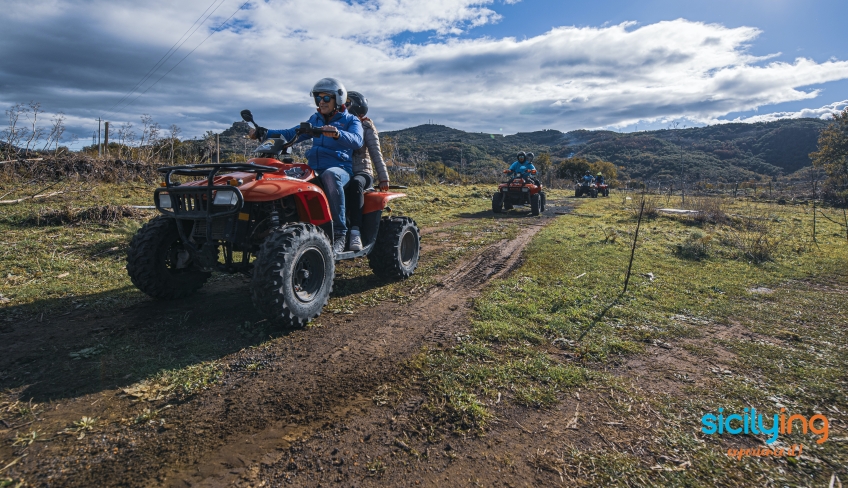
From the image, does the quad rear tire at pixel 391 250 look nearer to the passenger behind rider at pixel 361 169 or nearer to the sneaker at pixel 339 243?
the passenger behind rider at pixel 361 169

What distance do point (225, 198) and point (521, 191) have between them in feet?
41.0

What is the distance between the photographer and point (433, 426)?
2.33 meters

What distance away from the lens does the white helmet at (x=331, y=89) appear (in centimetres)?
461

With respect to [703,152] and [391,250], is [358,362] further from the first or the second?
[703,152]

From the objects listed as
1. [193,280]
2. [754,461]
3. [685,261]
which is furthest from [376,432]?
[685,261]

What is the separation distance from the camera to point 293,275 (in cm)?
356

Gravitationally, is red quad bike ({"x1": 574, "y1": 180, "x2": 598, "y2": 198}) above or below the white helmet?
below

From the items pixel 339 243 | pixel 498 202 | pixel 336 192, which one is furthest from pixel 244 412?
pixel 498 202

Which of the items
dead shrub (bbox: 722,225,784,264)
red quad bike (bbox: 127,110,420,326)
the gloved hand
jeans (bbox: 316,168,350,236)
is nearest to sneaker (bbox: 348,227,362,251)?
red quad bike (bbox: 127,110,420,326)

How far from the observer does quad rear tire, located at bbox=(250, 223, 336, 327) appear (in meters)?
3.30

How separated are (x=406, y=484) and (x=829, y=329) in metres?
4.53

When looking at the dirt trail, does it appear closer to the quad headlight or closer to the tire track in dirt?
the tire track in dirt

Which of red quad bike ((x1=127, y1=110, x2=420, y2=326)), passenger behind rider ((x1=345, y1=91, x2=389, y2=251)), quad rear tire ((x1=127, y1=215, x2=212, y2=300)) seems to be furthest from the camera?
passenger behind rider ((x1=345, y1=91, x2=389, y2=251))

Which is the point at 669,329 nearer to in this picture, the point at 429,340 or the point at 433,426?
the point at 429,340
